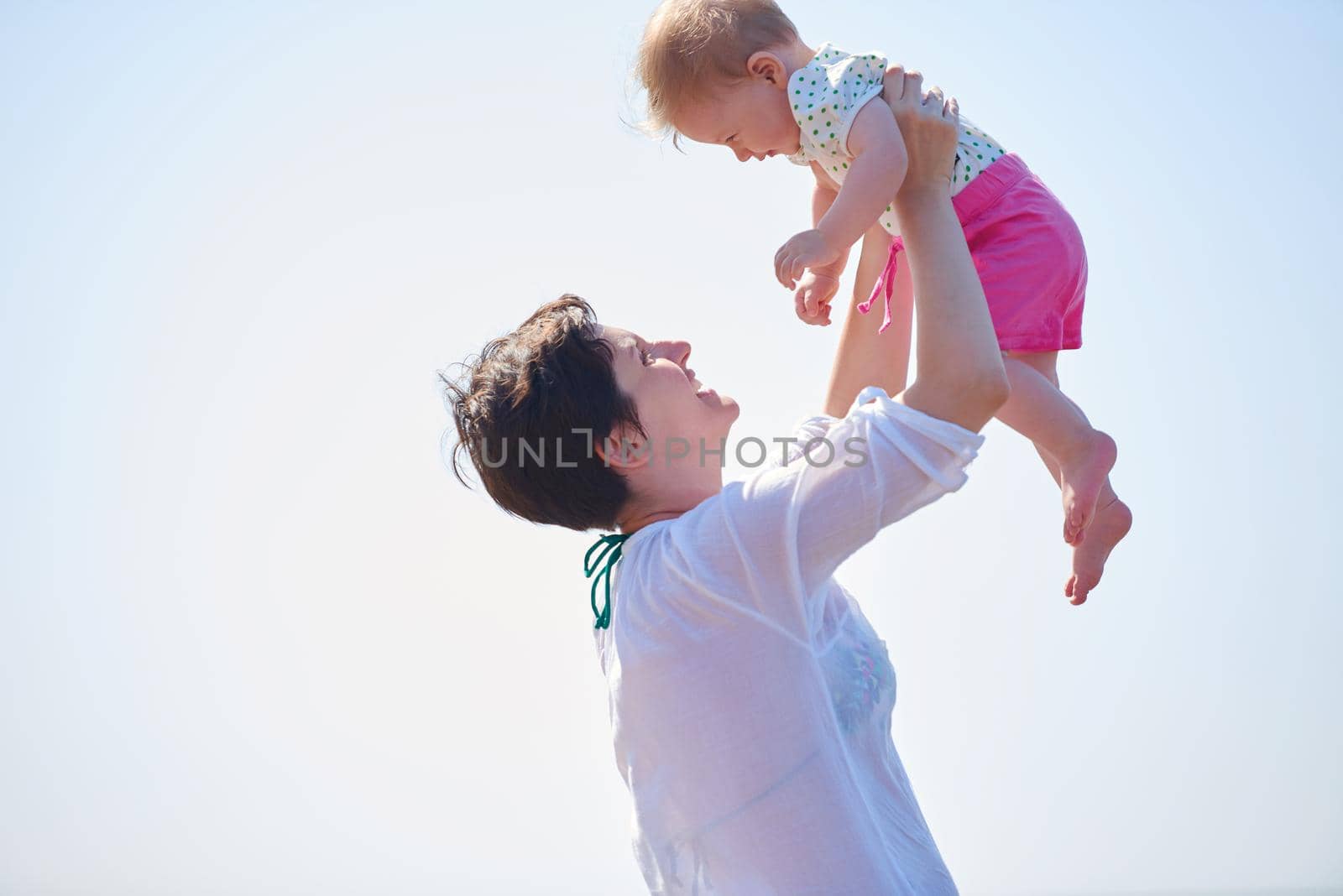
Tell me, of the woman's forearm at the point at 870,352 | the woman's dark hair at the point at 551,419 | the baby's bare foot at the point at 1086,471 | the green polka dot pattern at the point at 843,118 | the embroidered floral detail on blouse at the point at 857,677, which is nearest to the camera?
the embroidered floral detail on blouse at the point at 857,677

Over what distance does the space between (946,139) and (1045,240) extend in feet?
1.83

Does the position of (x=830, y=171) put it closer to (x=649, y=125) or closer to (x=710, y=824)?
(x=649, y=125)

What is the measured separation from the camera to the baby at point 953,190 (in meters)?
2.04

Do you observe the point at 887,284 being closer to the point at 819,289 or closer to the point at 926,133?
the point at 819,289

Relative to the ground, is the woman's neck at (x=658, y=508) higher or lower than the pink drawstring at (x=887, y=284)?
lower

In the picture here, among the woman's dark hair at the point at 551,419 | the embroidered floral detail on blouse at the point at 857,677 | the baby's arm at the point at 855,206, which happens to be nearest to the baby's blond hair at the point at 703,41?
the baby's arm at the point at 855,206

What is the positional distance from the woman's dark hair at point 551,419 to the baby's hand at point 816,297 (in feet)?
1.96

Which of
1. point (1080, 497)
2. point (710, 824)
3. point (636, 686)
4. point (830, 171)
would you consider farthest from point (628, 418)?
point (1080, 497)

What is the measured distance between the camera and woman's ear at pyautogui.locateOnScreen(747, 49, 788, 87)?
2.16 metres

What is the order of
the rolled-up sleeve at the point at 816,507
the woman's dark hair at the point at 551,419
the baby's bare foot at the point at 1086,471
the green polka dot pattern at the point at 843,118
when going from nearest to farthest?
the rolled-up sleeve at the point at 816,507
the woman's dark hair at the point at 551,419
the green polka dot pattern at the point at 843,118
the baby's bare foot at the point at 1086,471

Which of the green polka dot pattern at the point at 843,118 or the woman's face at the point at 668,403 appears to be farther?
the green polka dot pattern at the point at 843,118

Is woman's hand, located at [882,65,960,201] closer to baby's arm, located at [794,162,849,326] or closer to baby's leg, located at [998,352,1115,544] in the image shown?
baby's arm, located at [794,162,849,326]

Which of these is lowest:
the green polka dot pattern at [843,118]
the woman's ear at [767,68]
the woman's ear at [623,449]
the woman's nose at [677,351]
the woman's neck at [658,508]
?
the woman's neck at [658,508]

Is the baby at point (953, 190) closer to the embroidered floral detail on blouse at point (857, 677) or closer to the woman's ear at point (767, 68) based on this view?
the woman's ear at point (767, 68)
